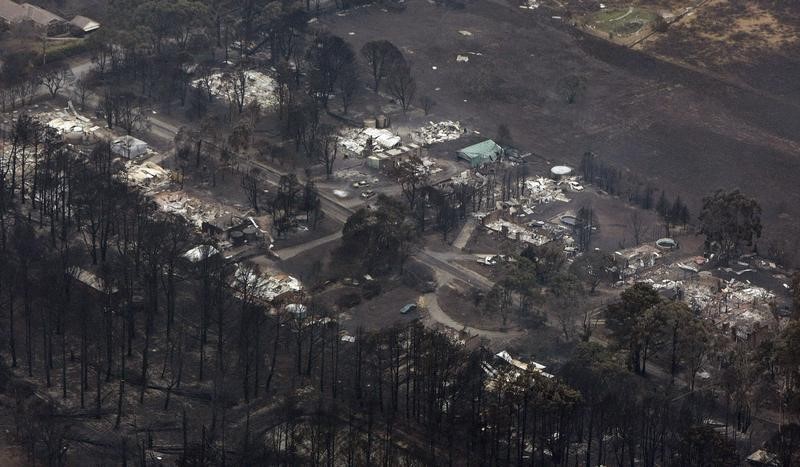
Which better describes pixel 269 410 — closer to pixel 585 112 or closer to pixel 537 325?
pixel 537 325

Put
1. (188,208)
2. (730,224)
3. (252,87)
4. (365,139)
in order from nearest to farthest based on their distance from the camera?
(730,224), (188,208), (365,139), (252,87)

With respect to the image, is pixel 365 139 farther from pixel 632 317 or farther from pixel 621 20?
pixel 632 317

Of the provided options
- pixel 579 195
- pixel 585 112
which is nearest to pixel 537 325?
pixel 579 195

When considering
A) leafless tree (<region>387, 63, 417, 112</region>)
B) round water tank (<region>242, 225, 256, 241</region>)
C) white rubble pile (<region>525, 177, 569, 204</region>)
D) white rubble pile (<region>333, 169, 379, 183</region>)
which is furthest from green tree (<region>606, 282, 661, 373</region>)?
leafless tree (<region>387, 63, 417, 112</region>)

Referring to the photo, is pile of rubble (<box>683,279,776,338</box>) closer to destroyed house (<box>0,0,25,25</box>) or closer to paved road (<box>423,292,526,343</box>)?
paved road (<box>423,292,526,343</box>)

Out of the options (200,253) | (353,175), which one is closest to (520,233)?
(353,175)
